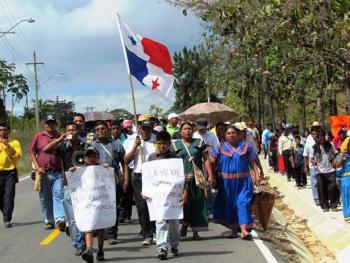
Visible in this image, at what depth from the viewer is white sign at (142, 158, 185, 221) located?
8.07 meters

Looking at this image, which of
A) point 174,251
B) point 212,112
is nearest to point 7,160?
point 174,251

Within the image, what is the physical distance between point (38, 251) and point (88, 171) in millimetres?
1928

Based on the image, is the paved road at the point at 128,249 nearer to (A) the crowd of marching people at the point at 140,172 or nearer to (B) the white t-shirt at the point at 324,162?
(A) the crowd of marching people at the point at 140,172

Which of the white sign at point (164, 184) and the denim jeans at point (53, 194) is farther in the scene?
the denim jeans at point (53, 194)

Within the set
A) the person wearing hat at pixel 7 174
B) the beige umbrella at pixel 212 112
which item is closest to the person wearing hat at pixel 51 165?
the person wearing hat at pixel 7 174

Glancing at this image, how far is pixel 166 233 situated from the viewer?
7.86 m

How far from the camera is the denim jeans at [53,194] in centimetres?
990

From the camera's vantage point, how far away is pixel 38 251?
29.6 ft

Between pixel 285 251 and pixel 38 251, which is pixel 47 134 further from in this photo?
pixel 285 251

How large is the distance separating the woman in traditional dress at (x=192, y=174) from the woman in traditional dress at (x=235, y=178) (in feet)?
0.94

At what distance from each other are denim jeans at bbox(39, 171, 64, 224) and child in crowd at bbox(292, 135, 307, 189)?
875cm

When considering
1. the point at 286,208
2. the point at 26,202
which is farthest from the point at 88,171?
the point at 286,208

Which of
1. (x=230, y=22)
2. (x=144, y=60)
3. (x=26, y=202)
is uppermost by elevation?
(x=230, y=22)

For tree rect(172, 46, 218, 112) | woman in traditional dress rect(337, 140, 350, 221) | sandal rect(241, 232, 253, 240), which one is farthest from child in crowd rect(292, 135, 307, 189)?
tree rect(172, 46, 218, 112)
